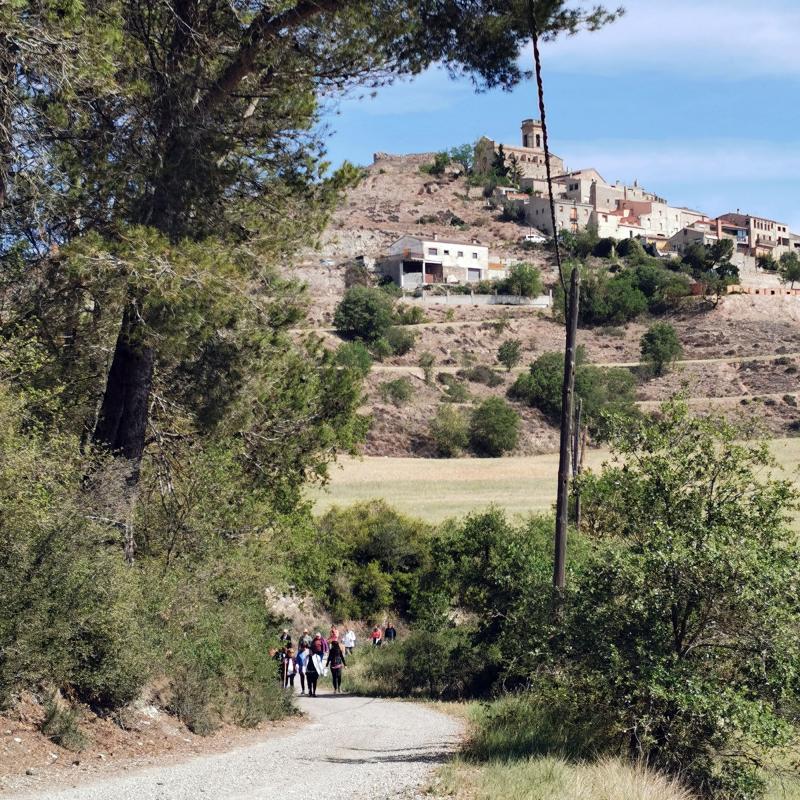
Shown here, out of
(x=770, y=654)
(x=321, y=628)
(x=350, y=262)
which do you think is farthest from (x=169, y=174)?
(x=350, y=262)

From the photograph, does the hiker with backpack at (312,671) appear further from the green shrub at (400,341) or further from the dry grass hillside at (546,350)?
the green shrub at (400,341)

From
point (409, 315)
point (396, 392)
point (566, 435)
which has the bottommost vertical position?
point (566, 435)

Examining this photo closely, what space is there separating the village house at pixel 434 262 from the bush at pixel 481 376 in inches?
1411

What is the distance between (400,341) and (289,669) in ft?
284

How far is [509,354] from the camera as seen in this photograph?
359ft

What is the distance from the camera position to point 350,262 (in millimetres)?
147500

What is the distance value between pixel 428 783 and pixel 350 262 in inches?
5478

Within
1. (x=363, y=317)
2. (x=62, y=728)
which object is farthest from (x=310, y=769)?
(x=363, y=317)

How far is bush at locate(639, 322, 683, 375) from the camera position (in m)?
106

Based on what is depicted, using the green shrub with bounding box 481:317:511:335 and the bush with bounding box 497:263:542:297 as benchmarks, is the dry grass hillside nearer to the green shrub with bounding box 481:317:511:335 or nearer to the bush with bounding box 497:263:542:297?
the green shrub with bounding box 481:317:511:335

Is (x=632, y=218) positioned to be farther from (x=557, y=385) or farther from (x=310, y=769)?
(x=310, y=769)

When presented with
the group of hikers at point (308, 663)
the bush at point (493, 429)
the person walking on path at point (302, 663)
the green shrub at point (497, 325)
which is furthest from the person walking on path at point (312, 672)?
the green shrub at point (497, 325)

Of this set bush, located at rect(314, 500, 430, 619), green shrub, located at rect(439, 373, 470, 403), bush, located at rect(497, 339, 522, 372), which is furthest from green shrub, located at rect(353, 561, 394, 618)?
bush, located at rect(497, 339, 522, 372)

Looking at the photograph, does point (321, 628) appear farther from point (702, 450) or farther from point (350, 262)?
point (350, 262)
